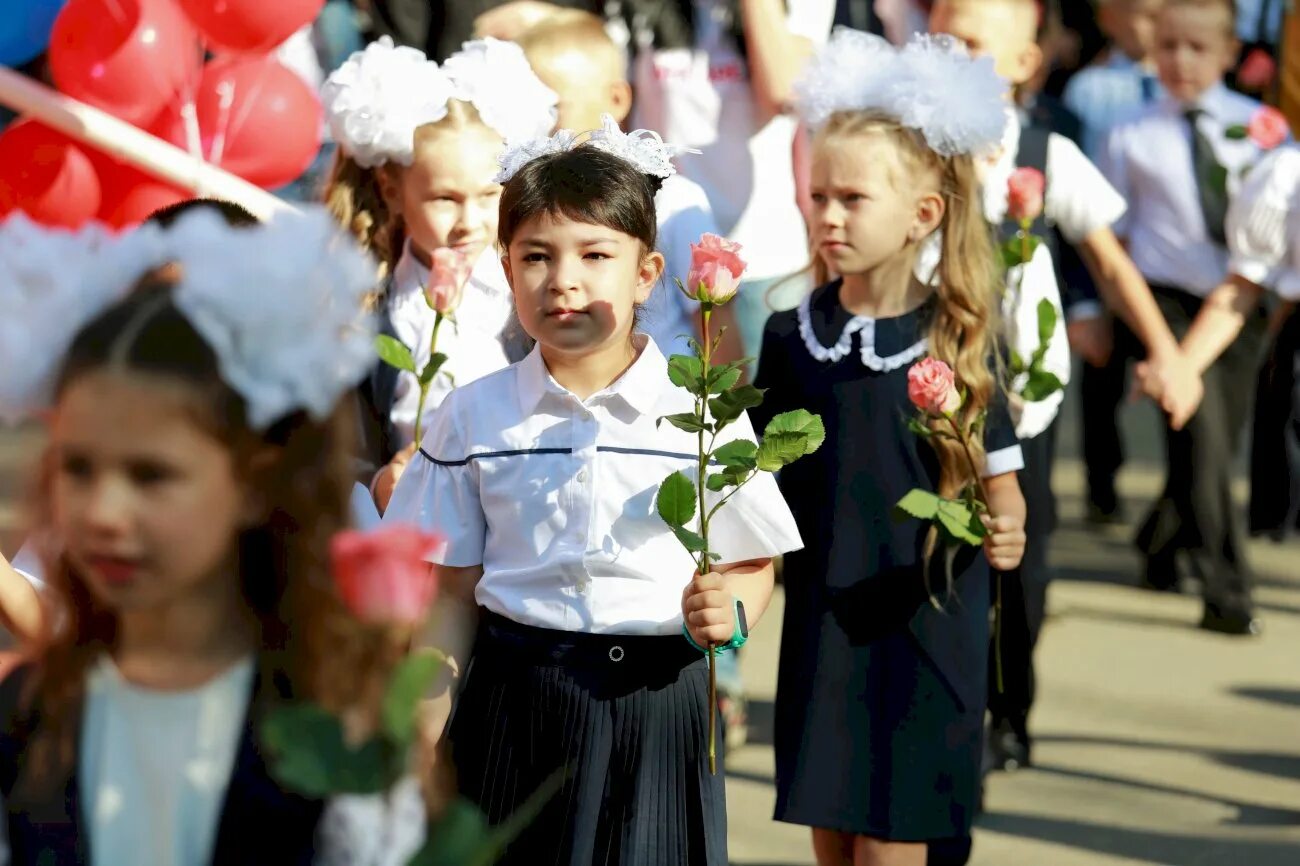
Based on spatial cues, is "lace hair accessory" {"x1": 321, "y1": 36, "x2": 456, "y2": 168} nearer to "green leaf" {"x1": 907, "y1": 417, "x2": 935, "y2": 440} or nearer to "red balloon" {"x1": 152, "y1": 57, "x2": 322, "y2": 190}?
"red balloon" {"x1": 152, "y1": 57, "x2": 322, "y2": 190}

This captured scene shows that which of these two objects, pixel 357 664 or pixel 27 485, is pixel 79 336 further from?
pixel 357 664

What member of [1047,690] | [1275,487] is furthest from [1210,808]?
[1275,487]

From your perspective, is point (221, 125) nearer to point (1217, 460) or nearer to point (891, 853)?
point (891, 853)

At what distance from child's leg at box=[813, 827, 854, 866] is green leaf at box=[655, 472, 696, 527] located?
124 cm

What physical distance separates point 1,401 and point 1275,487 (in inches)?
288

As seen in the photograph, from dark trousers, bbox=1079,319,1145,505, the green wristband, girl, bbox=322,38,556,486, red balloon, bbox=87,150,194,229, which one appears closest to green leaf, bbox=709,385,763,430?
the green wristband

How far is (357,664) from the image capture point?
198 centimetres

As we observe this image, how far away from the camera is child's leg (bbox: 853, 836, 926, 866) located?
13.3 feet

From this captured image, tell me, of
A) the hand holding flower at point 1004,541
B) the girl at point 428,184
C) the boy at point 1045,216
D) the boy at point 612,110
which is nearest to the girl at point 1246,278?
the boy at point 1045,216

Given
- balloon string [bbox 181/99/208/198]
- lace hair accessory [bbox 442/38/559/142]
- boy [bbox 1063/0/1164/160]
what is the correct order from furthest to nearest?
boy [bbox 1063/0/1164/160] < balloon string [bbox 181/99/208/198] < lace hair accessory [bbox 442/38/559/142]

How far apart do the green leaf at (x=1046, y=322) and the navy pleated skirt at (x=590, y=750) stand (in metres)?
1.36

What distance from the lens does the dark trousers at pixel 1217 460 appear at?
7.13 meters

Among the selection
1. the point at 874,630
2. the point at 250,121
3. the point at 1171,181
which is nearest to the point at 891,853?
the point at 874,630

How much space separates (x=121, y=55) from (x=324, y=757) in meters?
2.94
